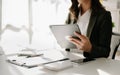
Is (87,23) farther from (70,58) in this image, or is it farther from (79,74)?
(79,74)

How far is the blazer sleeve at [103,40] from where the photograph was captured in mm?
1541

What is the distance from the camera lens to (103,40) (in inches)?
65.4

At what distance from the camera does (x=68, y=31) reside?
152 centimetres

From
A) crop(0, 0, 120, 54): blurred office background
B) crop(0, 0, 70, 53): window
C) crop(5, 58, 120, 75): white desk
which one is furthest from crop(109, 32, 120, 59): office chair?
crop(0, 0, 70, 53): window

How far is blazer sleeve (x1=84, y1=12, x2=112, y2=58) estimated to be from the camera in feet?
5.05

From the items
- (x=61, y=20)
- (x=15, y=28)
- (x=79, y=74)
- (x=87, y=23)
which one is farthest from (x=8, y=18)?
(x=79, y=74)

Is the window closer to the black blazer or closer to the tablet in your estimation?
the black blazer

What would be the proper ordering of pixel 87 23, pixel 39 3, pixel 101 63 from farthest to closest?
1. pixel 39 3
2. pixel 87 23
3. pixel 101 63

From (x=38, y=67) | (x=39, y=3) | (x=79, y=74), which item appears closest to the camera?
(x=79, y=74)

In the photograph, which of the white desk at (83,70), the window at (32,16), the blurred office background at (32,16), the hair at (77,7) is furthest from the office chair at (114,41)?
the window at (32,16)

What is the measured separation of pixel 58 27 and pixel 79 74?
1.44 ft

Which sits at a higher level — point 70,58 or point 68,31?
point 68,31

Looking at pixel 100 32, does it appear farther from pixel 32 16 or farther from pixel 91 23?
pixel 32 16

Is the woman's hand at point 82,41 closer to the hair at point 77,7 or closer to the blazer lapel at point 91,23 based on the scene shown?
the blazer lapel at point 91,23
